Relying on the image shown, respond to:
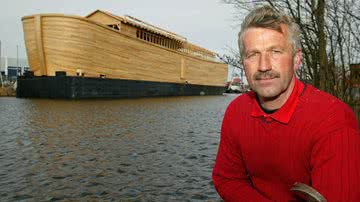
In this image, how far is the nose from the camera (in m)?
2.02

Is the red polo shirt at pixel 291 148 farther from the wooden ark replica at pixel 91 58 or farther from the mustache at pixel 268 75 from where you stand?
the wooden ark replica at pixel 91 58

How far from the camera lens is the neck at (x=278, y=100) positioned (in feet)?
6.75

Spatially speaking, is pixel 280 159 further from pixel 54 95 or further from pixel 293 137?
pixel 54 95

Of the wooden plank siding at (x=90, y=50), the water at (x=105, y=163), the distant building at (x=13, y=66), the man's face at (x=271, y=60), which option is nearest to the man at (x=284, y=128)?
the man's face at (x=271, y=60)

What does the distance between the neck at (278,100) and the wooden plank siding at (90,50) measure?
107 ft

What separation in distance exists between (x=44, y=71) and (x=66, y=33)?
12.5 ft

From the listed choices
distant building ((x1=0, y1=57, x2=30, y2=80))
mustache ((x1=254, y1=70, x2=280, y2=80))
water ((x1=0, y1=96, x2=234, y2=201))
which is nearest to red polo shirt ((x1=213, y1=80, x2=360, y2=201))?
mustache ((x1=254, y1=70, x2=280, y2=80))

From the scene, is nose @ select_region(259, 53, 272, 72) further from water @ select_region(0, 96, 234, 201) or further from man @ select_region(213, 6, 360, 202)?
water @ select_region(0, 96, 234, 201)

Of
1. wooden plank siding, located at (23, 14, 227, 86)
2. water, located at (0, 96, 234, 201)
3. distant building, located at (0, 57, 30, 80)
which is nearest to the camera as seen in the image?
water, located at (0, 96, 234, 201)

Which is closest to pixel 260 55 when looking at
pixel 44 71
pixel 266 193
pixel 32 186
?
pixel 266 193

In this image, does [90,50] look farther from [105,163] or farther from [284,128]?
[284,128]

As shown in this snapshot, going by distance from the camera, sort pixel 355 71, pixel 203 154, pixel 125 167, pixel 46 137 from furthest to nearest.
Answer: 1. pixel 46 137
2. pixel 203 154
3. pixel 355 71
4. pixel 125 167

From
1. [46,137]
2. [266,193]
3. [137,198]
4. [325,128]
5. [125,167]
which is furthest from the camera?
[46,137]

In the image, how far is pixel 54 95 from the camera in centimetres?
3186
